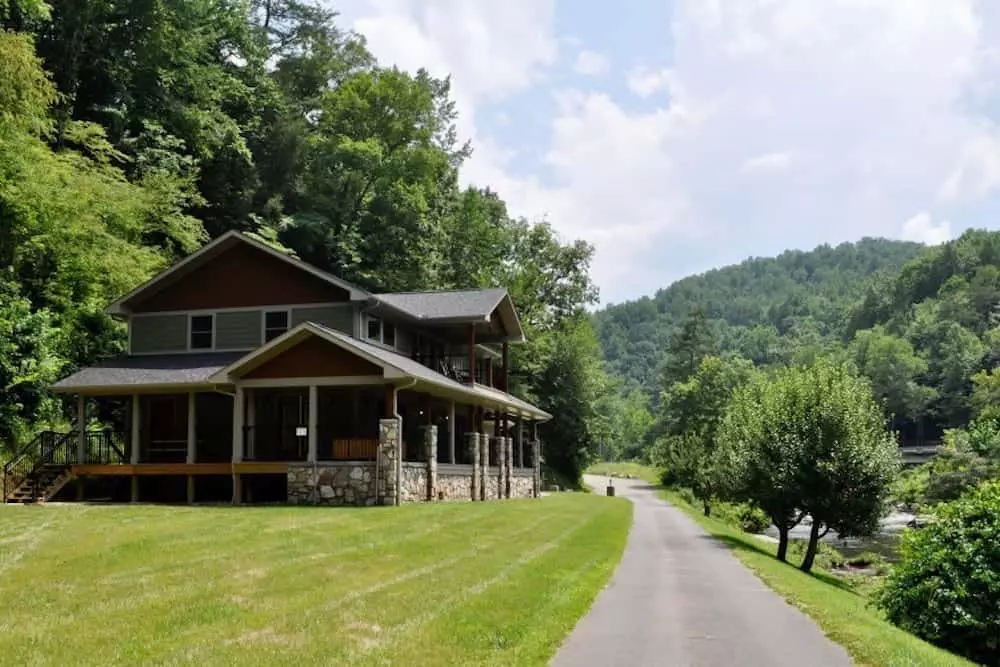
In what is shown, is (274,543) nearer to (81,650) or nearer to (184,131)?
(81,650)

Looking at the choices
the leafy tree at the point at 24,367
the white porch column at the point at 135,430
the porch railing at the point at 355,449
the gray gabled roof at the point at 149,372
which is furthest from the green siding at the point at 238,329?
the porch railing at the point at 355,449

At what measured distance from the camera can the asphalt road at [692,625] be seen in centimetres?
950

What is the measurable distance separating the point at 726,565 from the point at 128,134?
3392 centimetres

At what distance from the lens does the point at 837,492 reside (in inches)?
874

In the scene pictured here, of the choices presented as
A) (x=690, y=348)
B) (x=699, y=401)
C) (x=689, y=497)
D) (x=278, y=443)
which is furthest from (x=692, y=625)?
(x=690, y=348)

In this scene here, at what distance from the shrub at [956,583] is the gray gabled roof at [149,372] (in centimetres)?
1839

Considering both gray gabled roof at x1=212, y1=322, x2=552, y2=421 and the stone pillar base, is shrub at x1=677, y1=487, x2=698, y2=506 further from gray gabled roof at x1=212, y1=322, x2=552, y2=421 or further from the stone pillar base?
the stone pillar base

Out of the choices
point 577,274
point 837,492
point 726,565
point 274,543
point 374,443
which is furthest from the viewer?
point 577,274

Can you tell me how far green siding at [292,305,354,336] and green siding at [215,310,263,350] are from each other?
54.6 inches

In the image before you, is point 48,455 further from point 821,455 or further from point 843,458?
point 843,458

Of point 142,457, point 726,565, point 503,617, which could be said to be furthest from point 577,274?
point 503,617

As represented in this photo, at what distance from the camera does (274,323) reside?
30219mm

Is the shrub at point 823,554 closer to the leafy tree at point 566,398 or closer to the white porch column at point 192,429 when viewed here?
the white porch column at point 192,429

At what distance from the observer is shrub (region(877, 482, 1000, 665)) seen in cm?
1523
